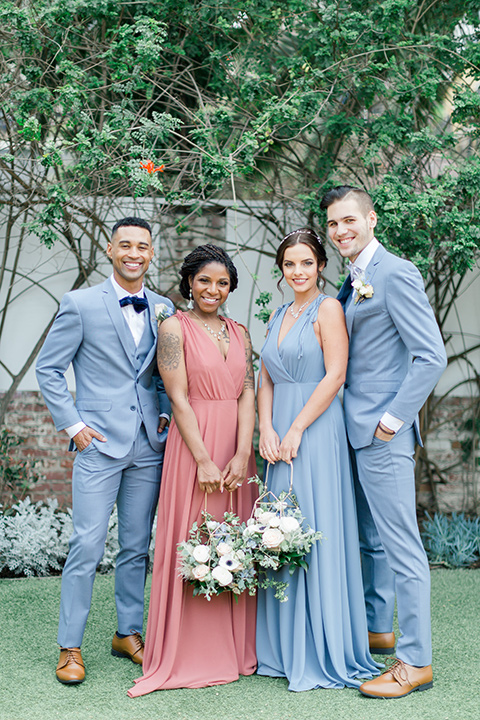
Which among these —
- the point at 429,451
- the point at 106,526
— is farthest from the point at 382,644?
the point at 429,451

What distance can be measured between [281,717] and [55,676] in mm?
1121

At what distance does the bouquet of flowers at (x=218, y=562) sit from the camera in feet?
9.87

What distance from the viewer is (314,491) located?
318 cm

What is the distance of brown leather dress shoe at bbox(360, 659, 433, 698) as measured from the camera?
291 cm

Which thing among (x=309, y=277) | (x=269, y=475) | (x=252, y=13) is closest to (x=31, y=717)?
(x=269, y=475)

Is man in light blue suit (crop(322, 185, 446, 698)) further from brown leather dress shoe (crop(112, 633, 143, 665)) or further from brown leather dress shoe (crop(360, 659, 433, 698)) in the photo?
brown leather dress shoe (crop(112, 633, 143, 665))

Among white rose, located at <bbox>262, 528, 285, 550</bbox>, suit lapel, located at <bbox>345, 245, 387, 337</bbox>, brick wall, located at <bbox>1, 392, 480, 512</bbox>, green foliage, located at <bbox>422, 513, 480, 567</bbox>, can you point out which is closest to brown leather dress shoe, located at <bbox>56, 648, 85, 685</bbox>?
white rose, located at <bbox>262, 528, 285, 550</bbox>

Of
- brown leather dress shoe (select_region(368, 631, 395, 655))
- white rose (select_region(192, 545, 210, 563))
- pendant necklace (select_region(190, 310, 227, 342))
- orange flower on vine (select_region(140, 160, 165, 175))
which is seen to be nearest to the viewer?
white rose (select_region(192, 545, 210, 563))

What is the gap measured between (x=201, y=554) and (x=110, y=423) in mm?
760

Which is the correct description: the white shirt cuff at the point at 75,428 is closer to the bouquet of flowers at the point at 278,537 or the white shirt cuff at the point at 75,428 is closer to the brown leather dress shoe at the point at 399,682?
the bouquet of flowers at the point at 278,537

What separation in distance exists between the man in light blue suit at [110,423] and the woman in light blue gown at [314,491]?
0.63 meters

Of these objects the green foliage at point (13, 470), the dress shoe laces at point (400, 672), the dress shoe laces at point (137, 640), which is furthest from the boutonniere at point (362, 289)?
the green foliage at point (13, 470)

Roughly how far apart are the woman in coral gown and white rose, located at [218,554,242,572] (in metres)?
0.24

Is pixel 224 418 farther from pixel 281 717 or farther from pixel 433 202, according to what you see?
pixel 433 202
